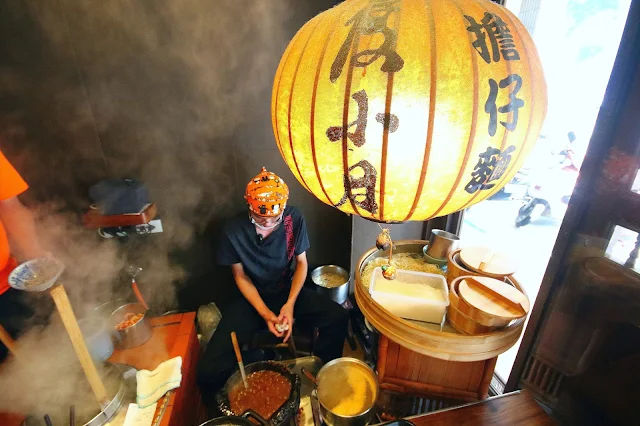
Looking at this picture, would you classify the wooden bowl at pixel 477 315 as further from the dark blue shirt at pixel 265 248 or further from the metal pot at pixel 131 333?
the metal pot at pixel 131 333

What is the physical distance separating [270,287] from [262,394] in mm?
1235

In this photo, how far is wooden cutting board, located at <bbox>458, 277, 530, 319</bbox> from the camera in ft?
5.43

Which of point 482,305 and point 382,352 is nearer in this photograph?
point 482,305

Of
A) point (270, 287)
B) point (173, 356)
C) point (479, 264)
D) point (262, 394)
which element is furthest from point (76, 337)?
point (479, 264)

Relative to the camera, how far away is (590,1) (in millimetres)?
1919

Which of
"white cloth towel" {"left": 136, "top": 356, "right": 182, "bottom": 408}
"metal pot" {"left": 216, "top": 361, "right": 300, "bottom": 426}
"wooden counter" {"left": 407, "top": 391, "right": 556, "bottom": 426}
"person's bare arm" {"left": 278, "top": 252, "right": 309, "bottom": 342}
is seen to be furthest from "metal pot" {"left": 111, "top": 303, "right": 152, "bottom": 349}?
"wooden counter" {"left": 407, "top": 391, "right": 556, "bottom": 426}

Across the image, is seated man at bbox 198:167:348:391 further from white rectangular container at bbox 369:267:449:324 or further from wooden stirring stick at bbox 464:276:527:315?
wooden stirring stick at bbox 464:276:527:315

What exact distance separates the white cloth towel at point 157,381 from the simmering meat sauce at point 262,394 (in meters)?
0.49

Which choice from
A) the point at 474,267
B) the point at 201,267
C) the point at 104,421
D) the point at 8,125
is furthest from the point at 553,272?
the point at 8,125

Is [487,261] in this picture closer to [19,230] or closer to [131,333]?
[131,333]

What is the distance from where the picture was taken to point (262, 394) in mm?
2246

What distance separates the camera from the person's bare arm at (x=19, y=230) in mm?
2488

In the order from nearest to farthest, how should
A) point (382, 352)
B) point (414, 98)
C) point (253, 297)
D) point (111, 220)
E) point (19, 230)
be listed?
1. point (414, 98)
2. point (382, 352)
3. point (19, 230)
4. point (111, 220)
5. point (253, 297)

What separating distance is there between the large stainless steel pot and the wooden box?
0.15 meters
